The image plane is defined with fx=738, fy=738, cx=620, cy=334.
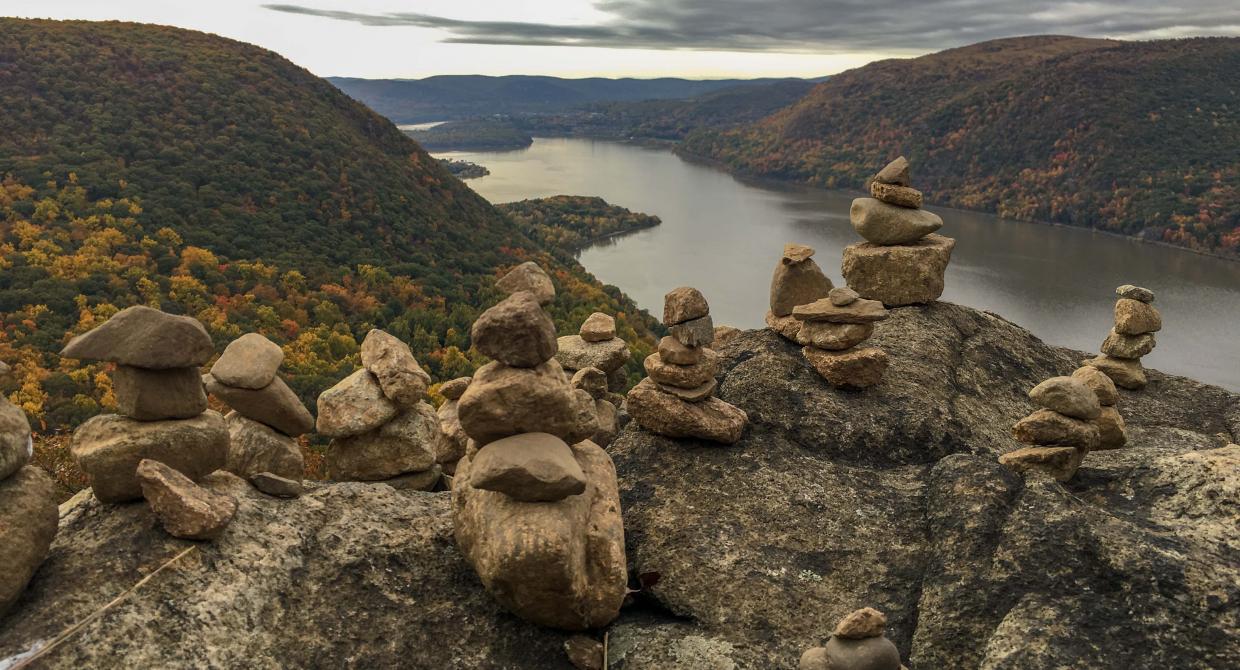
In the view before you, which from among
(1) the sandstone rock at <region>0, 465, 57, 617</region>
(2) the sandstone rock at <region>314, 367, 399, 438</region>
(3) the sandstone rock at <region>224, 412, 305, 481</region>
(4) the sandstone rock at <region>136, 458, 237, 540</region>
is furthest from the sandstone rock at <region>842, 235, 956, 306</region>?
(1) the sandstone rock at <region>0, 465, 57, 617</region>

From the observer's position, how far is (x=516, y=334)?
8.95 m

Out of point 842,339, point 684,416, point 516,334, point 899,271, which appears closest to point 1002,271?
point 899,271

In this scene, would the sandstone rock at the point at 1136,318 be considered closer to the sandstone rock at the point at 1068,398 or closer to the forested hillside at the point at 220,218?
the sandstone rock at the point at 1068,398

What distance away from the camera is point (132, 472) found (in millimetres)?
8172

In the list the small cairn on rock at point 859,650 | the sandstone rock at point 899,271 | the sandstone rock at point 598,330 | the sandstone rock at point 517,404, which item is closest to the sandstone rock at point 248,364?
the sandstone rock at point 517,404

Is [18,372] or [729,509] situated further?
[18,372]

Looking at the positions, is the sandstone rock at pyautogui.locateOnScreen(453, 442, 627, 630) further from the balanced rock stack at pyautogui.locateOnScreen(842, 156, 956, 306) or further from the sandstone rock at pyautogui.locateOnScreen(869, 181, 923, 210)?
the sandstone rock at pyautogui.locateOnScreen(869, 181, 923, 210)

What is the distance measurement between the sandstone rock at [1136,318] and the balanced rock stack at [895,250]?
356cm

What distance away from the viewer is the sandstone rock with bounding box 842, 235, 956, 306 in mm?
16844

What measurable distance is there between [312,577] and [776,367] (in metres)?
8.82

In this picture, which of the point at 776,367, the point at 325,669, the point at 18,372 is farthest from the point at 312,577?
the point at 18,372

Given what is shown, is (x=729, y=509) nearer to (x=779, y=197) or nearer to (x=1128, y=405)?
(x=1128, y=405)

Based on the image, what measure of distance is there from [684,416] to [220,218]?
67.5 metres

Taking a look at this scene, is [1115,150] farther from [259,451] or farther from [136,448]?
[136,448]
